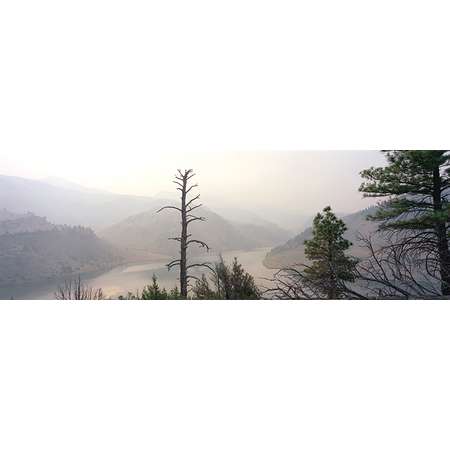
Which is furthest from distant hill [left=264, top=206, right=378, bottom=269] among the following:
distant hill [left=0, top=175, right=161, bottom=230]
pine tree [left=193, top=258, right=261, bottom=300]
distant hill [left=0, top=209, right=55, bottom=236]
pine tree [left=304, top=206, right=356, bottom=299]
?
distant hill [left=0, top=209, right=55, bottom=236]

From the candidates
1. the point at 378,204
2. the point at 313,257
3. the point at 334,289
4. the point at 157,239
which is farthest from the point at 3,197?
the point at 378,204

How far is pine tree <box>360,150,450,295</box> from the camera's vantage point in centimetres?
421

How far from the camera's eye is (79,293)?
4.24 m

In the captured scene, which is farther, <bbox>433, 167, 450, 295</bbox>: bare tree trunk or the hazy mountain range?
the hazy mountain range

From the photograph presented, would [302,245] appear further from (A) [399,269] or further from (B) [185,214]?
(B) [185,214]

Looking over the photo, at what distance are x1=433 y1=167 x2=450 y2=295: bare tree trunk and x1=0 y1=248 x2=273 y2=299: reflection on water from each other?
166cm

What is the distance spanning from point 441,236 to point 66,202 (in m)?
3.68

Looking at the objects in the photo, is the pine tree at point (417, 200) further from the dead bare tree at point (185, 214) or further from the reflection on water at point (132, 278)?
the dead bare tree at point (185, 214)

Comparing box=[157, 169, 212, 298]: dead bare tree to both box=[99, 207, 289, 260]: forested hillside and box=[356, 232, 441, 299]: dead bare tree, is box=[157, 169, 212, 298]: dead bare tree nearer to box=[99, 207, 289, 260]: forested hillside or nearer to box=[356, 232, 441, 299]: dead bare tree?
box=[99, 207, 289, 260]: forested hillside

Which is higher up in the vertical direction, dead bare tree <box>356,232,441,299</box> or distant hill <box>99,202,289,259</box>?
distant hill <box>99,202,289,259</box>
